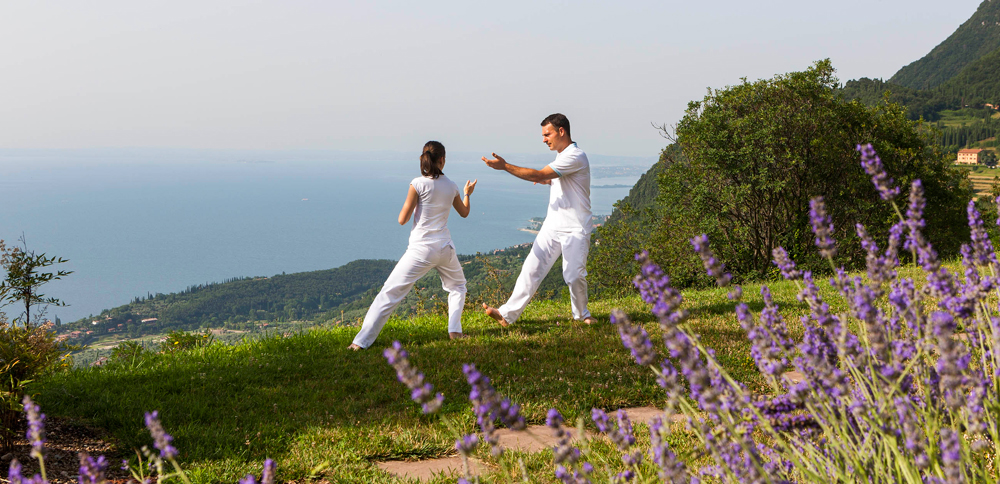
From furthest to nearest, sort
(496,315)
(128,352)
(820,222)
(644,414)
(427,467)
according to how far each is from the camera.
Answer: (496,315) < (128,352) < (644,414) < (427,467) < (820,222)

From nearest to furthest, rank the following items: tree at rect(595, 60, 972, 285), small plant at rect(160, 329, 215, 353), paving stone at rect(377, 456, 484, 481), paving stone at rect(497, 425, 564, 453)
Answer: paving stone at rect(377, 456, 484, 481) < paving stone at rect(497, 425, 564, 453) < small plant at rect(160, 329, 215, 353) < tree at rect(595, 60, 972, 285)

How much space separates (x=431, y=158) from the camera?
7023mm

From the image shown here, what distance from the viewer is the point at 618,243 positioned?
85.8ft

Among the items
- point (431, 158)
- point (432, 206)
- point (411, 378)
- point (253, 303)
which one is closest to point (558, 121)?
point (431, 158)

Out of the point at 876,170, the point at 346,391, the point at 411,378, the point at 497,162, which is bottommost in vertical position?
the point at 346,391

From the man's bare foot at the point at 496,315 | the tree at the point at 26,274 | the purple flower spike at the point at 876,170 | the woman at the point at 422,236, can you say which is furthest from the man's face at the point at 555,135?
the tree at the point at 26,274

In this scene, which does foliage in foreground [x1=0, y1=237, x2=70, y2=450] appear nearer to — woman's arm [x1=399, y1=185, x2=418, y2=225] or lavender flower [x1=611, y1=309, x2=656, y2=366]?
woman's arm [x1=399, y1=185, x2=418, y2=225]

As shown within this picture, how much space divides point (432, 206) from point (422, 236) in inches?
16.2

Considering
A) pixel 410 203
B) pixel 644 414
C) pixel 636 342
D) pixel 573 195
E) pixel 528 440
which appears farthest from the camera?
pixel 573 195

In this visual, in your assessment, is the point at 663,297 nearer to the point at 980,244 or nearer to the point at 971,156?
the point at 980,244

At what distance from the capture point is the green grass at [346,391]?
4340 millimetres

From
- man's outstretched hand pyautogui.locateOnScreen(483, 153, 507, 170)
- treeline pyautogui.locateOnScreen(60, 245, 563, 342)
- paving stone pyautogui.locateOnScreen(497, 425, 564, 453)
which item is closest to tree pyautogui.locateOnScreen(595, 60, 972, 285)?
man's outstretched hand pyautogui.locateOnScreen(483, 153, 507, 170)

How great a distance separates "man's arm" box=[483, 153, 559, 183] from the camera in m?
6.85

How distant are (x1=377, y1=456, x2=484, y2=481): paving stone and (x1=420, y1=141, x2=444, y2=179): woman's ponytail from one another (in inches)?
149
